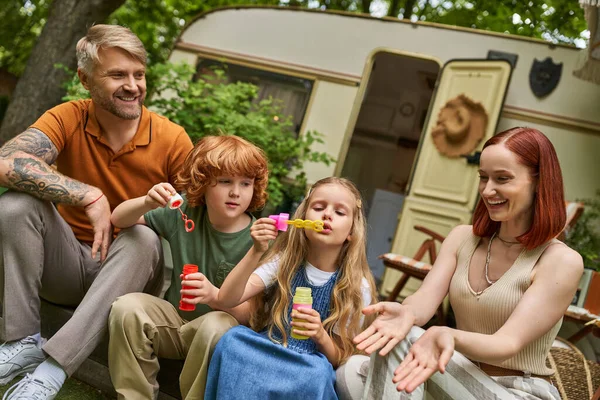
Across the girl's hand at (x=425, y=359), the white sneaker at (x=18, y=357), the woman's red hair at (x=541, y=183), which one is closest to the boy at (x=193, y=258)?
the white sneaker at (x=18, y=357)

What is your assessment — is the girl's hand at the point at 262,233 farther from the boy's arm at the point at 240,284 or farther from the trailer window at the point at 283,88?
the trailer window at the point at 283,88

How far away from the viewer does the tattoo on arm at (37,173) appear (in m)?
2.43

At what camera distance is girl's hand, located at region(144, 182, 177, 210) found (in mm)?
2336

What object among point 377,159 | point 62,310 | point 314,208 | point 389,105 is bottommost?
point 62,310

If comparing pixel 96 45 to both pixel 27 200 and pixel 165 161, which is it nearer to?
pixel 165 161

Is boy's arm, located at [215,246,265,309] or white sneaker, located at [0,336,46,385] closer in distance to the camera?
boy's arm, located at [215,246,265,309]

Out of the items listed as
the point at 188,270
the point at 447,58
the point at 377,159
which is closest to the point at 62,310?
the point at 188,270

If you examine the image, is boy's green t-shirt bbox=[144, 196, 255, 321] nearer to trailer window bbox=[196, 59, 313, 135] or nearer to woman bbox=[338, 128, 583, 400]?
woman bbox=[338, 128, 583, 400]

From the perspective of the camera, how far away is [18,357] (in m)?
2.34

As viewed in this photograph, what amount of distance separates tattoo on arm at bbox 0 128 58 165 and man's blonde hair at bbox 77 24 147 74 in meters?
0.42

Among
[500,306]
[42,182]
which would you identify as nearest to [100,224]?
[42,182]

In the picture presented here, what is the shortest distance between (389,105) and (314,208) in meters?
7.82

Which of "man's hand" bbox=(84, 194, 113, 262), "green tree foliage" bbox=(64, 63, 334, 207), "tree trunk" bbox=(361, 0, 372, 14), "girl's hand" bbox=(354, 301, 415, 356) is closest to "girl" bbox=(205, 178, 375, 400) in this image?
"girl's hand" bbox=(354, 301, 415, 356)

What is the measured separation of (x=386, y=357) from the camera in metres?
1.95
